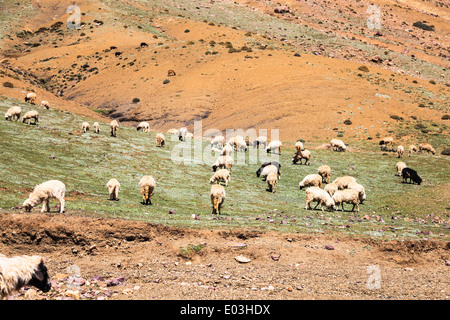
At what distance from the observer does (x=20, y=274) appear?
9641 mm

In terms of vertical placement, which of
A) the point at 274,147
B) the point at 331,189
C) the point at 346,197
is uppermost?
the point at 274,147

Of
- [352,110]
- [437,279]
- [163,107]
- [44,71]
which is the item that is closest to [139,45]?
[44,71]

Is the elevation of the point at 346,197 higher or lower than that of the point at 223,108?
lower

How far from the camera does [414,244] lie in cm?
1625

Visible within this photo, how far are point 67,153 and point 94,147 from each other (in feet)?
10.4

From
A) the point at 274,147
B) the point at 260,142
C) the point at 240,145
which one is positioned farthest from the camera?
the point at 260,142

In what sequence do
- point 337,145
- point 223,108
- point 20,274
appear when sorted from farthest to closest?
1. point 223,108
2. point 337,145
3. point 20,274

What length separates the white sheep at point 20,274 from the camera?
9.27 m

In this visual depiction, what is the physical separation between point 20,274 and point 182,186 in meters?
15.4

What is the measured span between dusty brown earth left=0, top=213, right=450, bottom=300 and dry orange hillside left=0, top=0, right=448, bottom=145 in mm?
37779

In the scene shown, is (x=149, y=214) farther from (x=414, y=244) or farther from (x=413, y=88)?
(x=413, y=88)

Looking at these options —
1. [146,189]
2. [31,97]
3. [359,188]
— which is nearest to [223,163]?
[359,188]

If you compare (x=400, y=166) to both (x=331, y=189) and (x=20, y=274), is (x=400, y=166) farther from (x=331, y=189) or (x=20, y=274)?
(x=20, y=274)

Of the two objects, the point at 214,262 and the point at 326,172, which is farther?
the point at 326,172
